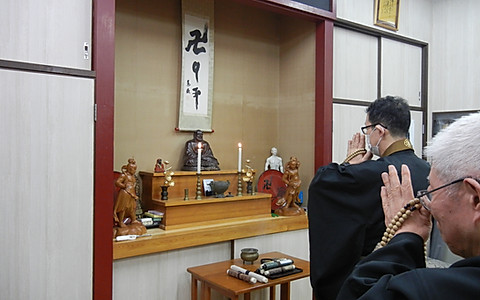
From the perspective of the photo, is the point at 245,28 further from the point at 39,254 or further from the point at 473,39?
the point at 39,254

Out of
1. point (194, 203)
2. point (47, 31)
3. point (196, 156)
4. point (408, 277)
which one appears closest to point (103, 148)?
point (47, 31)

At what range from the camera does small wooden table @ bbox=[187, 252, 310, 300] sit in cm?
224

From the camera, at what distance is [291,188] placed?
3.25 meters

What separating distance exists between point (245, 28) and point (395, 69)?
1.52 meters

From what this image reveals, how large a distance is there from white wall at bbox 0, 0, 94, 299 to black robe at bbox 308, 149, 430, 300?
48.7 inches

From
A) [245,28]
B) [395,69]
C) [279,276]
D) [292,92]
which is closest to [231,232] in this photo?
[279,276]

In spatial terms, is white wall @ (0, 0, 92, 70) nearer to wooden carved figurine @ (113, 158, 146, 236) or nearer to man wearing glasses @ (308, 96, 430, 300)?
wooden carved figurine @ (113, 158, 146, 236)

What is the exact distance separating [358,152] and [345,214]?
33 centimetres

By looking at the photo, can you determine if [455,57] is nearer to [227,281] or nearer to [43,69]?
[227,281]

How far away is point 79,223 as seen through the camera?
216cm

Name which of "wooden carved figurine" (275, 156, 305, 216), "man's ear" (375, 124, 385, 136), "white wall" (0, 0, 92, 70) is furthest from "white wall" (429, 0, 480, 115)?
"white wall" (0, 0, 92, 70)

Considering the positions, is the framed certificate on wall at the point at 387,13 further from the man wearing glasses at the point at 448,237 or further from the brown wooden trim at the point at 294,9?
the man wearing glasses at the point at 448,237

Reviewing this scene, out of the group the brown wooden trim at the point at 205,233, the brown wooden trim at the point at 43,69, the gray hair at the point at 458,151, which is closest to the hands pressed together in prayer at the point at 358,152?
the gray hair at the point at 458,151

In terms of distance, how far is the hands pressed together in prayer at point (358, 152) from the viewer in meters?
1.86
